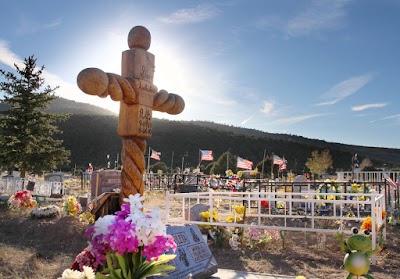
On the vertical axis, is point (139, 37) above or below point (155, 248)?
above

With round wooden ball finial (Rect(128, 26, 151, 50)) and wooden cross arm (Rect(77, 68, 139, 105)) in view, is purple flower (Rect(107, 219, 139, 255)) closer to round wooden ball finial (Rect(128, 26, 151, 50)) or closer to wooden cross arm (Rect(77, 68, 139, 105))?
wooden cross arm (Rect(77, 68, 139, 105))

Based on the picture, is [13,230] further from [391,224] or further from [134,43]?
[391,224]

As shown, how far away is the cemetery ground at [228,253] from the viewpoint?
5484 mm

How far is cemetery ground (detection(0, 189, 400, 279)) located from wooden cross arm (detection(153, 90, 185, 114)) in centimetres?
270

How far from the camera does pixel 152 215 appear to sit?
2285mm

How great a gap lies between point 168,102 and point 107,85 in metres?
0.90

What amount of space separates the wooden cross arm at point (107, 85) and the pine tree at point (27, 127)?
1362cm

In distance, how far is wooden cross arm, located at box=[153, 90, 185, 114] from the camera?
13.1 feet

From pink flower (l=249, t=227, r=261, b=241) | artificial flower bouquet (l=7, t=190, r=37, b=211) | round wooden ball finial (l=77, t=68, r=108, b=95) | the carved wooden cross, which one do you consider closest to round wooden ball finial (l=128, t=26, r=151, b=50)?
the carved wooden cross

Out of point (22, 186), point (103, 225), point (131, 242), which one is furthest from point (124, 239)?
point (22, 186)

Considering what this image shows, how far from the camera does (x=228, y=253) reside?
6.60 metres

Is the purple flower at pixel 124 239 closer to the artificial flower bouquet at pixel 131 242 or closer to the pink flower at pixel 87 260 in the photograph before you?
the artificial flower bouquet at pixel 131 242

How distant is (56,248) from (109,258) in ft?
17.8

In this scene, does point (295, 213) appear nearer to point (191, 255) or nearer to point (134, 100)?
point (191, 255)
